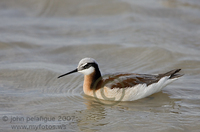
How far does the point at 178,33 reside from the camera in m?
12.7

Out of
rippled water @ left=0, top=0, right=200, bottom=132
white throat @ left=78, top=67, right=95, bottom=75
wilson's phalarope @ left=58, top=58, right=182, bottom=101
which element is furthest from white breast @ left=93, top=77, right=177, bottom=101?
white throat @ left=78, top=67, right=95, bottom=75

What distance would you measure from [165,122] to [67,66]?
14.0ft

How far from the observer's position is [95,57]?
11.2 meters

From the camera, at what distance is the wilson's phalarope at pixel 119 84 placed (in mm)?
8602

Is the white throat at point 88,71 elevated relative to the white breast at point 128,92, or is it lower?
elevated

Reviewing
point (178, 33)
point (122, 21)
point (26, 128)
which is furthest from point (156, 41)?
point (26, 128)

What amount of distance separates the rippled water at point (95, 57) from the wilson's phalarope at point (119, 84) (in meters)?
0.22

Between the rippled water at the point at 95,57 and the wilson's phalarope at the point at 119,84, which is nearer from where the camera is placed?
the rippled water at the point at 95,57

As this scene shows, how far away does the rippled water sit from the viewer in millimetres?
7304

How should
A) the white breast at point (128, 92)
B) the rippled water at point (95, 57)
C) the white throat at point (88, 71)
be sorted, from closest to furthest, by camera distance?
1. the rippled water at point (95, 57)
2. the white breast at point (128, 92)
3. the white throat at point (88, 71)

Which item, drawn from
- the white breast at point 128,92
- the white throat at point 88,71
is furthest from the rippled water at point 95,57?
the white throat at point 88,71

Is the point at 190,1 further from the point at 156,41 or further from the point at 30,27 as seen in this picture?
the point at 30,27

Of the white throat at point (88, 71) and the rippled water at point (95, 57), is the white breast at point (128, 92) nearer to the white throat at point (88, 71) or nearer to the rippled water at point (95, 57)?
the rippled water at point (95, 57)

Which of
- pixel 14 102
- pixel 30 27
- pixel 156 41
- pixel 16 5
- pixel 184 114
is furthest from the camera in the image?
pixel 16 5
